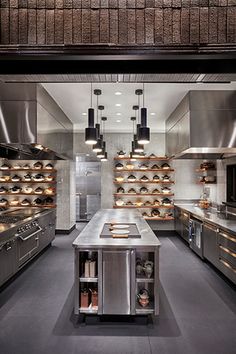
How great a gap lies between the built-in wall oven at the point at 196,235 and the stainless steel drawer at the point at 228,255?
1049mm

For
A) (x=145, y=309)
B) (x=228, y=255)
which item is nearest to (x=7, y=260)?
(x=145, y=309)

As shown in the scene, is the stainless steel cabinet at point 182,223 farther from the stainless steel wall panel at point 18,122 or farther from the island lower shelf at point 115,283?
the stainless steel wall panel at point 18,122

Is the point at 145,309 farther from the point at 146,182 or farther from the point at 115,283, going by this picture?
the point at 146,182

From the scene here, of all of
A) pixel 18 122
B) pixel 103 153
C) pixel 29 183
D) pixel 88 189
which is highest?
pixel 18 122

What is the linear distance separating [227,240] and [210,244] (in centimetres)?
81

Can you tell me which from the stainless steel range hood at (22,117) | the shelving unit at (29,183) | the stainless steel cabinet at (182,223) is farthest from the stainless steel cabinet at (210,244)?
the shelving unit at (29,183)

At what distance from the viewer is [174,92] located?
5.12 metres

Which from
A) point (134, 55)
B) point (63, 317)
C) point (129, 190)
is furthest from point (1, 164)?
point (134, 55)

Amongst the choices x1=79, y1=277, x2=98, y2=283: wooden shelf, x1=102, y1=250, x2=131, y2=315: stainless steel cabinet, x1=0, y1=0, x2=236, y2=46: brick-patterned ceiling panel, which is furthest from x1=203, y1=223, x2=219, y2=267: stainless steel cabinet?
x1=0, y1=0, x2=236, y2=46: brick-patterned ceiling panel

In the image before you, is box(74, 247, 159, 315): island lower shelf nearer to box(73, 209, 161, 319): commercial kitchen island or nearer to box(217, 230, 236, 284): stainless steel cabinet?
box(73, 209, 161, 319): commercial kitchen island

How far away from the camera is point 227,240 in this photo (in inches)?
161

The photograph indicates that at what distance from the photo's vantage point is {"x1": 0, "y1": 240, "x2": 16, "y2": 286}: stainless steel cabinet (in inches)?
146

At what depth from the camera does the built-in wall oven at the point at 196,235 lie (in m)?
5.42

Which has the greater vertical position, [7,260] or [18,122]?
[18,122]
